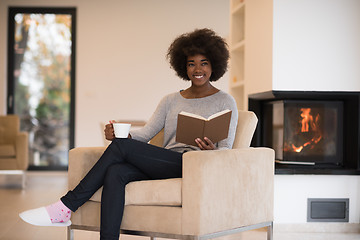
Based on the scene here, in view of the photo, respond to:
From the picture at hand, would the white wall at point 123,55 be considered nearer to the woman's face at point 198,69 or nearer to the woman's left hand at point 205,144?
the woman's face at point 198,69

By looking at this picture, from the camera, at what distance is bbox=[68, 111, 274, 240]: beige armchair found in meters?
2.16

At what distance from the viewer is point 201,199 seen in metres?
2.15

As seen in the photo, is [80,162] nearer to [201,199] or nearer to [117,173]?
[117,173]

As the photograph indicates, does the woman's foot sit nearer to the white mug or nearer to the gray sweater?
the white mug

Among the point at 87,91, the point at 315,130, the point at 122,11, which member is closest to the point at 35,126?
the point at 87,91

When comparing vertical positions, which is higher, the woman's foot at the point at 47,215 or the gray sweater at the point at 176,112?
the gray sweater at the point at 176,112

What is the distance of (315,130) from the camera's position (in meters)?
3.52

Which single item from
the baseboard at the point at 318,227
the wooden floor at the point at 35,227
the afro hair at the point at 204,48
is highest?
the afro hair at the point at 204,48

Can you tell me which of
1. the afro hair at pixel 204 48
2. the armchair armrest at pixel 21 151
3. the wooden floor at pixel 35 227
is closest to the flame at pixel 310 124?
the wooden floor at pixel 35 227

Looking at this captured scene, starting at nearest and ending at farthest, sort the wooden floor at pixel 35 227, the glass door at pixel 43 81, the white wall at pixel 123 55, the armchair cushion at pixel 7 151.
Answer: the wooden floor at pixel 35 227
the armchair cushion at pixel 7 151
the white wall at pixel 123 55
the glass door at pixel 43 81

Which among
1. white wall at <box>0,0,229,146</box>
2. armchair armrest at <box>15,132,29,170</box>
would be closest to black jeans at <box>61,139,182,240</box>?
armchair armrest at <box>15,132,29,170</box>

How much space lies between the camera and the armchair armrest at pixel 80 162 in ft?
8.09

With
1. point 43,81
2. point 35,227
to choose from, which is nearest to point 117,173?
point 35,227

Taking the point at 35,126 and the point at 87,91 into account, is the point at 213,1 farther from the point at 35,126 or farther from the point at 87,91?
the point at 35,126
